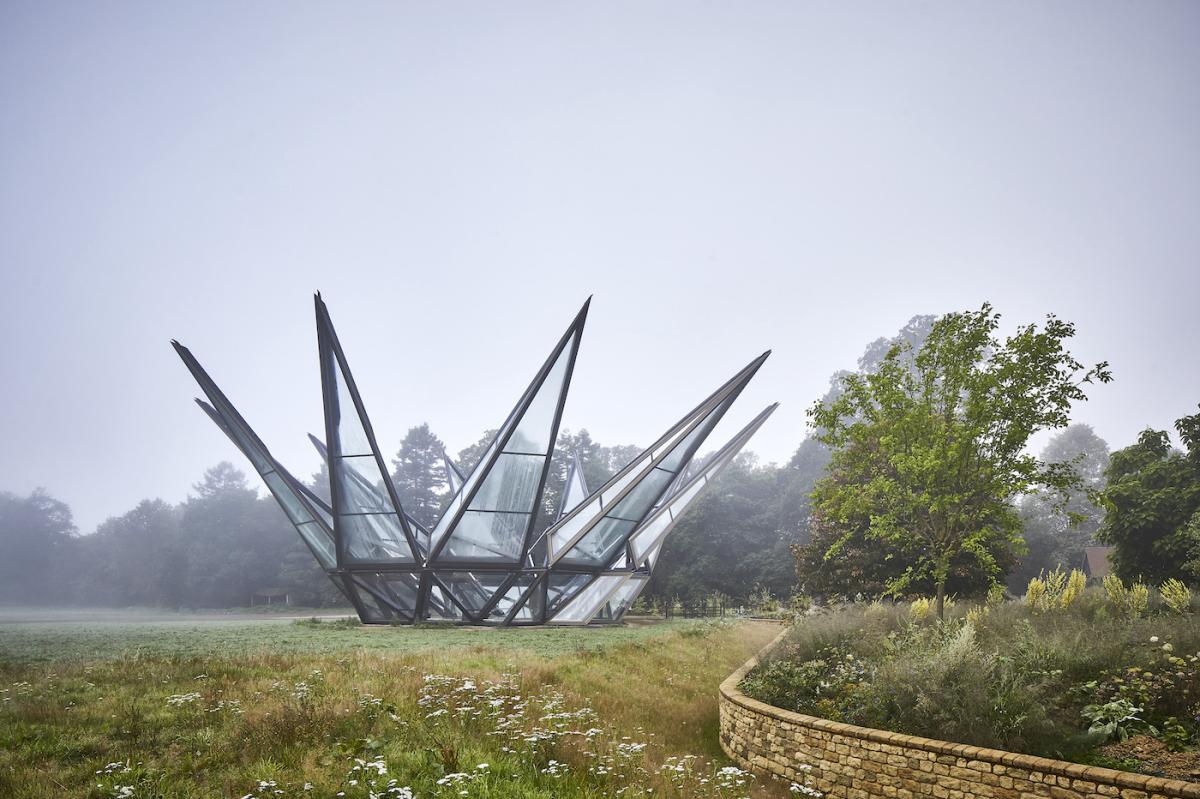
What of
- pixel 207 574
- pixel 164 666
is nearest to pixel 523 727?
pixel 164 666

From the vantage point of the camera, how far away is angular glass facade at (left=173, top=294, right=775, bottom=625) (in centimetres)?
1897

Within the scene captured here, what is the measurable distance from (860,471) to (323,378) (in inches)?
545

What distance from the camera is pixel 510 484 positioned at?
20016 mm

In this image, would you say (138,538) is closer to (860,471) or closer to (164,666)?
(164,666)

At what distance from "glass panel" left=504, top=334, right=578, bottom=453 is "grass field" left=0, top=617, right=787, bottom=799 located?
8.03m

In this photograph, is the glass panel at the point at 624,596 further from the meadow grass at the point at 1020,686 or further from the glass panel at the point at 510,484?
the meadow grass at the point at 1020,686

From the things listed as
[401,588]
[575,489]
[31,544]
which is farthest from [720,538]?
[31,544]

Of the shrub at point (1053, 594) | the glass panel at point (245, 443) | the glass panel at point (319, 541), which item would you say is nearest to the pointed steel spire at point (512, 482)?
the glass panel at point (319, 541)

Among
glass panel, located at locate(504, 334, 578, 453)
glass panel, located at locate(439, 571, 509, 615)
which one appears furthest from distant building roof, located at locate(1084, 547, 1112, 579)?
glass panel, located at locate(504, 334, 578, 453)

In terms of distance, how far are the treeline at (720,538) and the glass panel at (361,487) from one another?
12852mm

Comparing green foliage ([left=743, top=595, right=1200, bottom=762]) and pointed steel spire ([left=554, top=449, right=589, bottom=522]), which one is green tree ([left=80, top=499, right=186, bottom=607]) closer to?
pointed steel spire ([left=554, top=449, right=589, bottom=522])

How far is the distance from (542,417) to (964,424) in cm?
1121

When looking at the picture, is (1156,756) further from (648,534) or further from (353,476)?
(648,534)

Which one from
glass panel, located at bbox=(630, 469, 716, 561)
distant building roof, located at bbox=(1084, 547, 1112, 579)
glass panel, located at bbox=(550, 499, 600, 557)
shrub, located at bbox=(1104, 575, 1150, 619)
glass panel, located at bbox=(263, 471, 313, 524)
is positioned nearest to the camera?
shrub, located at bbox=(1104, 575, 1150, 619)
